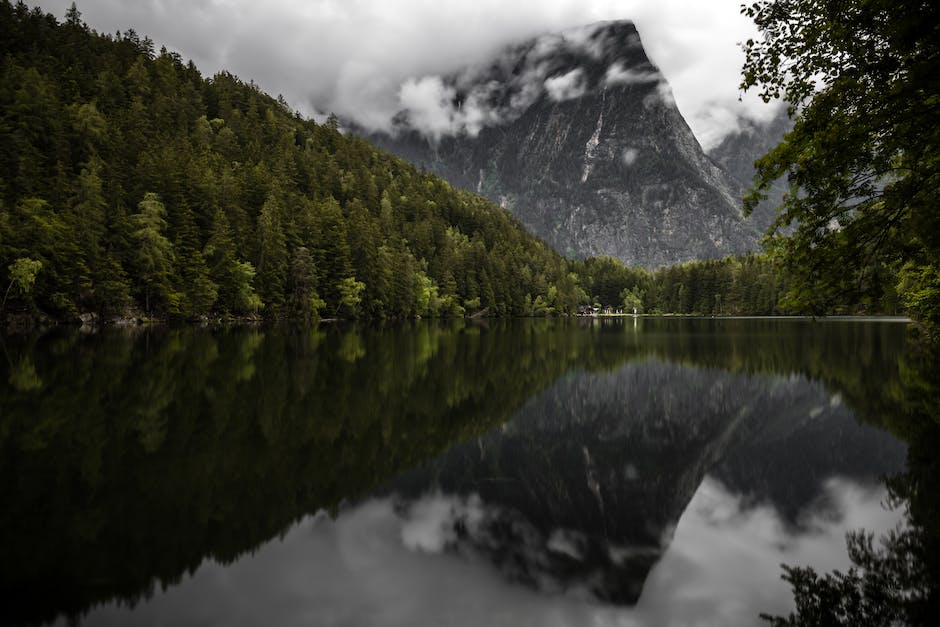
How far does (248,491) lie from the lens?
9.08 meters

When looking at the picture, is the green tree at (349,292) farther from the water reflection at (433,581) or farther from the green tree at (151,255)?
the water reflection at (433,581)

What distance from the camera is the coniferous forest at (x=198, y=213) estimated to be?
62.2 meters

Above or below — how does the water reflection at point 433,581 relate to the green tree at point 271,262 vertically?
below

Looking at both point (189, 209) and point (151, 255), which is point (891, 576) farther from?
point (189, 209)

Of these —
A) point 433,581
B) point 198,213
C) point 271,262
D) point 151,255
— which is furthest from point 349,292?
point 433,581

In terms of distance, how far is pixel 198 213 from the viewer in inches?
3273

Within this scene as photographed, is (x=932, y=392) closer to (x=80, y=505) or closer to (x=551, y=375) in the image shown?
(x=551, y=375)

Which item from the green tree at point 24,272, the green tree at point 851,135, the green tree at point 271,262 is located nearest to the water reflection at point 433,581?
the green tree at point 851,135

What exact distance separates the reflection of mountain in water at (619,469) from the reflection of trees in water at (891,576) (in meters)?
1.33

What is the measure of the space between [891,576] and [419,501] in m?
6.47

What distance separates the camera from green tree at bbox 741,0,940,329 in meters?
9.44

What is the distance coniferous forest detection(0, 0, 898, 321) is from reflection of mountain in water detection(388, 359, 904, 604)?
3813 mm

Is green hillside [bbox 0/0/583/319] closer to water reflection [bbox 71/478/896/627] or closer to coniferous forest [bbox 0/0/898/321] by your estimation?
coniferous forest [bbox 0/0/898/321]

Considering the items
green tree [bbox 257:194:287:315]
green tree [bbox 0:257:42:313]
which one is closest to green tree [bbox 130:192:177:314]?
green tree [bbox 0:257:42:313]
